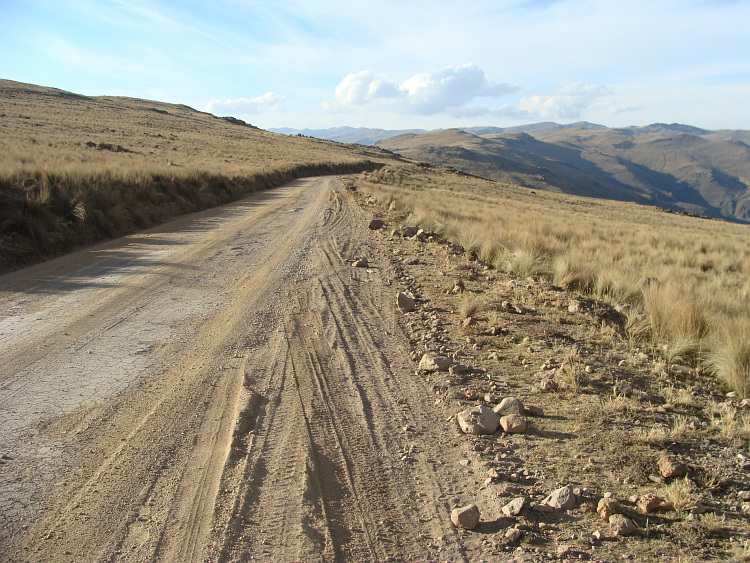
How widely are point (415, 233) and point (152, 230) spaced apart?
260 inches

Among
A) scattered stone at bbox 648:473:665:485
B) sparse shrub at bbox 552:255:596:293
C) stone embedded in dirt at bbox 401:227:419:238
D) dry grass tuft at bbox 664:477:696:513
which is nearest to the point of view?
dry grass tuft at bbox 664:477:696:513

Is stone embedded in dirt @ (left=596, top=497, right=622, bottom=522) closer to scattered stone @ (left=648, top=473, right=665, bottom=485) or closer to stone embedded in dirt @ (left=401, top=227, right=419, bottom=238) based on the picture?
scattered stone @ (left=648, top=473, right=665, bottom=485)

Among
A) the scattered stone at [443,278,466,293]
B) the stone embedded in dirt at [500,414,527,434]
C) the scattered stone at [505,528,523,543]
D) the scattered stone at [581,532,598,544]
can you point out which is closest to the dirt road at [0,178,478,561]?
the scattered stone at [505,528,523,543]

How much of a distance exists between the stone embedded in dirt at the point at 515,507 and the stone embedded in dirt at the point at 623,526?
0.47 meters

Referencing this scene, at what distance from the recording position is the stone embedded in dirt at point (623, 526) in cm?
247

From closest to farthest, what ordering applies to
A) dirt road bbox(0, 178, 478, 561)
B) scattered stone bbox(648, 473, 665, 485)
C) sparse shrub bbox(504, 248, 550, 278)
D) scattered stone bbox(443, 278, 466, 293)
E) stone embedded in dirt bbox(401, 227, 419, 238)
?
dirt road bbox(0, 178, 478, 561), scattered stone bbox(648, 473, 665, 485), scattered stone bbox(443, 278, 466, 293), sparse shrub bbox(504, 248, 550, 278), stone embedded in dirt bbox(401, 227, 419, 238)

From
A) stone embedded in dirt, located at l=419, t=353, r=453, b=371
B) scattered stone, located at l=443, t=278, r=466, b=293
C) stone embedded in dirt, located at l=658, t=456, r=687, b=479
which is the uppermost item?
scattered stone, located at l=443, t=278, r=466, b=293

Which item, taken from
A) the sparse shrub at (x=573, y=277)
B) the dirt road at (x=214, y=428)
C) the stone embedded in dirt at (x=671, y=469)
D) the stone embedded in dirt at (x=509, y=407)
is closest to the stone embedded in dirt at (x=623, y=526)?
the stone embedded in dirt at (x=671, y=469)

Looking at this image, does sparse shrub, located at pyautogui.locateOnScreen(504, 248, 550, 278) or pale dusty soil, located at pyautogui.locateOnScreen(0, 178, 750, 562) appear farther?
sparse shrub, located at pyautogui.locateOnScreen(504, 248, 550, 278)

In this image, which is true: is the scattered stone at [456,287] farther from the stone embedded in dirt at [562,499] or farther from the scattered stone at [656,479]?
the stone embedded in dirt at [562,499]

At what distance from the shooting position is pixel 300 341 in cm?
496

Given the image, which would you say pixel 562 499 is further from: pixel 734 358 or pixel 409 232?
pixel 409 232

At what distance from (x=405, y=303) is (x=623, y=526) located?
3.97 metres

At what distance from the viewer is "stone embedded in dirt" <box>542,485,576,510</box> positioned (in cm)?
267
